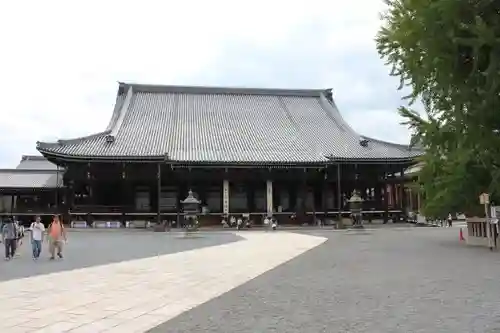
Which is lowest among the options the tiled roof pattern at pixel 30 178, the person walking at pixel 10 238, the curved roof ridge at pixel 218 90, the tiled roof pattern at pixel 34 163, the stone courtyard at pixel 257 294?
the stone courtyard at pixel 257 294

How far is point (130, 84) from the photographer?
51.3 m

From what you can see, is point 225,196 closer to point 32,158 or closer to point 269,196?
point 269,196

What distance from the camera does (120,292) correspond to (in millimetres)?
9828

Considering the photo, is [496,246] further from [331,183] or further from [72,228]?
[72,228]

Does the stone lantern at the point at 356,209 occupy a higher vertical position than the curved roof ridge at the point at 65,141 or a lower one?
lower

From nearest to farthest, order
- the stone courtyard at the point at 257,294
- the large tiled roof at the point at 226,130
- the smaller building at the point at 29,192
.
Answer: the stone courtyard at the point at 257,294
the large tiled roof at the point at 226,130
the smaller building at the point at 29,192

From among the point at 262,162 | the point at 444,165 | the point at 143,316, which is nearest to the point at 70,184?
the point at 262,162

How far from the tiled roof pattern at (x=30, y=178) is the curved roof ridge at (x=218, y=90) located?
1180 centimetres

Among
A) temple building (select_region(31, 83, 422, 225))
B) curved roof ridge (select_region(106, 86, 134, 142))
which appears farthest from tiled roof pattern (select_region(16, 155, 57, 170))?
curved roof ridge (select_region(106, 86, 134, 142))

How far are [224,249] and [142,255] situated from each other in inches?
138

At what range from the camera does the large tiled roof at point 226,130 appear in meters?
41.2

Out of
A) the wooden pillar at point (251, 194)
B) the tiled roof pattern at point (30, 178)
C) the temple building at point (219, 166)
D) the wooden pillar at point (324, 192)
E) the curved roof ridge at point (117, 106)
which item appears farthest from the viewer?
the curved roof ridge at point (117, 106)

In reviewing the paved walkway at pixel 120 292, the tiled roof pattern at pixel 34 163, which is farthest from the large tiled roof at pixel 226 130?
the paved walkway at pixel 120 292

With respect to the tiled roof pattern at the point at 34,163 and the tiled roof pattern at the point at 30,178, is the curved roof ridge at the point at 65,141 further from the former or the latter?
the tiled roof pattern at the point at 34,163
